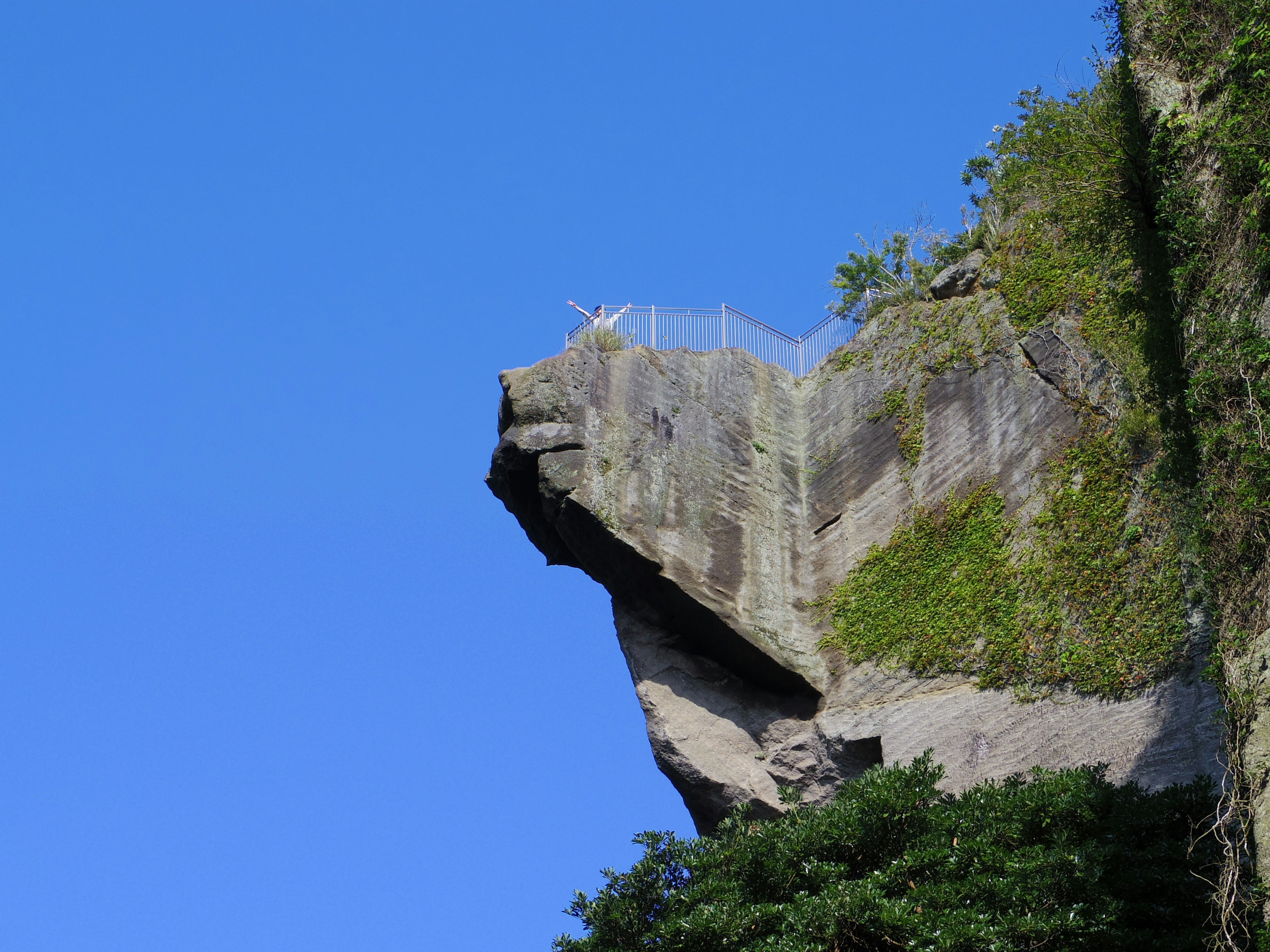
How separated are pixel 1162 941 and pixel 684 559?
8.88m

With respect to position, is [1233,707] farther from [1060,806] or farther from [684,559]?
[684,559]

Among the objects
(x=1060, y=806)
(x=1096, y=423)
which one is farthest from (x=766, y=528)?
(x=1060, y=806)

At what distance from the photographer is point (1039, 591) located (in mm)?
14391

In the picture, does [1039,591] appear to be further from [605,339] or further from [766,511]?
[605,339]

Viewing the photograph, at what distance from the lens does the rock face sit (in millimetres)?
15484

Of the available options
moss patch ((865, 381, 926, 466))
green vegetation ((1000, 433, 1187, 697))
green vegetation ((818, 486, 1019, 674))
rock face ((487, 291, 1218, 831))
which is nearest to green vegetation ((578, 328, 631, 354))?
rock face ((487, 291, 1218, 831))

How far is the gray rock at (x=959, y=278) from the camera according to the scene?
18.5 metres

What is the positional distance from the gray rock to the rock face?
327mm

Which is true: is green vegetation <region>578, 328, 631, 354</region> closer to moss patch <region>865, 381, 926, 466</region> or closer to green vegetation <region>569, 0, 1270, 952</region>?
moss patch <region>865, 381, 926, 466</region>

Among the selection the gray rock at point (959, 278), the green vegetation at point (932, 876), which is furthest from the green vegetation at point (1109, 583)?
the gray rock at point (959, 278)

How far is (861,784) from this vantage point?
1183 cm

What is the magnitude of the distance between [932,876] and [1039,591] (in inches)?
189

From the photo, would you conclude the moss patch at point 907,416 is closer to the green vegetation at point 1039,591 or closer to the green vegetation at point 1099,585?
the green vegetation at point 1039,591

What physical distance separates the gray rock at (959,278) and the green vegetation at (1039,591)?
3.63 m
